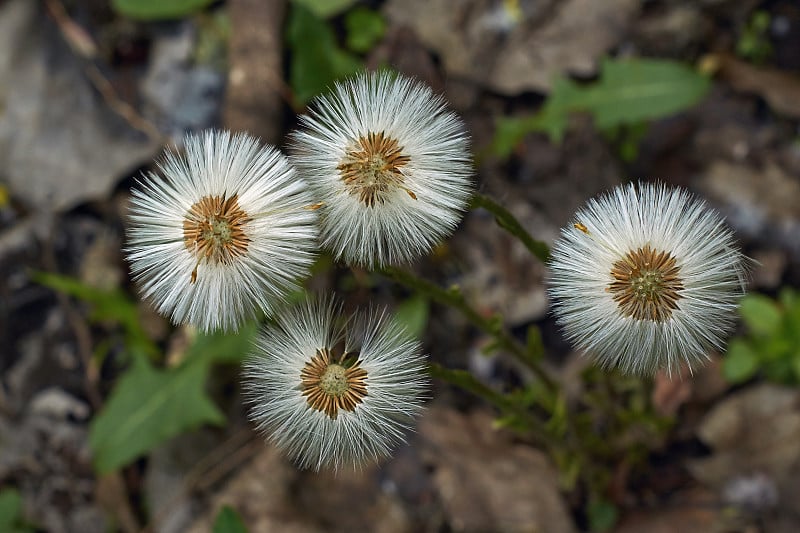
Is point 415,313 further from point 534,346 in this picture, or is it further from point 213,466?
point 213,466

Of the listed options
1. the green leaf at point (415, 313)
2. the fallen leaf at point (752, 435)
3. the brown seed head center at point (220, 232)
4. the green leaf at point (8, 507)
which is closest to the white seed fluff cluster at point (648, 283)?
the brown seed head center at point (220, 232)

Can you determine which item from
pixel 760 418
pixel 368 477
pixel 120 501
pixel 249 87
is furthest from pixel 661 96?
pixel 120 501

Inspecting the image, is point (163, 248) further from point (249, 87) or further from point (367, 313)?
point (249, 87)

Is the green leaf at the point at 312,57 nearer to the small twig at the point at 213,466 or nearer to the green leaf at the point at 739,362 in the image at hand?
the small twig at the point at 213,466

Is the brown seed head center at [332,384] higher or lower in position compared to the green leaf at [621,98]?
lower

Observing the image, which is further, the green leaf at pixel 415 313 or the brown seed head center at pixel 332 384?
the green leaf at pixel 415 313

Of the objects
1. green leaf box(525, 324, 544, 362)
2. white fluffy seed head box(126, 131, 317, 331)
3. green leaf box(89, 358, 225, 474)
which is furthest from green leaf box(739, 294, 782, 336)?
green leaf box(89, 358, 225, 474)
